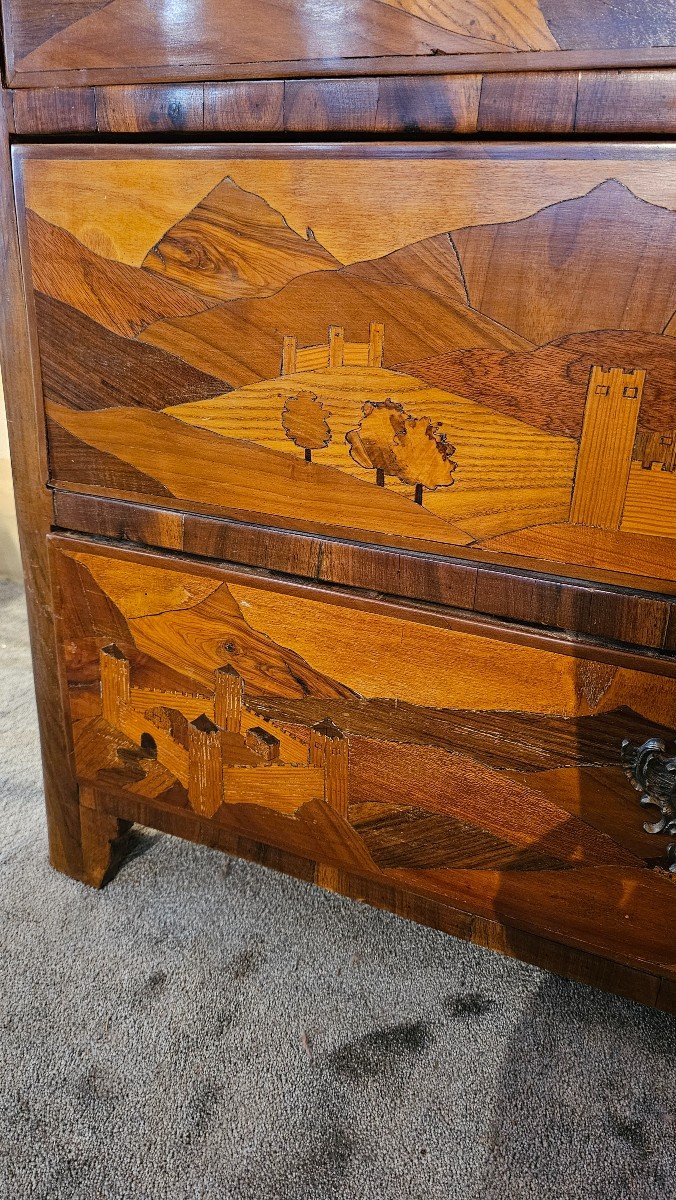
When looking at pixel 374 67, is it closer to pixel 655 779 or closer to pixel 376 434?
pixel 376 434

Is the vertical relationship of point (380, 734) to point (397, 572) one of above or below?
below

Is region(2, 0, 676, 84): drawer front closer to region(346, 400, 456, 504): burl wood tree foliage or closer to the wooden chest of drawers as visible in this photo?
the wooden chest of drawers

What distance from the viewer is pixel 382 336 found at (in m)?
0.61

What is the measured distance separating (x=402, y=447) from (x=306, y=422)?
3.2 inches

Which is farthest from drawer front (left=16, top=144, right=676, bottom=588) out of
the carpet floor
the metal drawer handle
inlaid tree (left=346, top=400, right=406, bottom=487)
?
the carpet floor

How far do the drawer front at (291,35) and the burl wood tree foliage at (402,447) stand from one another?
0.23 meters

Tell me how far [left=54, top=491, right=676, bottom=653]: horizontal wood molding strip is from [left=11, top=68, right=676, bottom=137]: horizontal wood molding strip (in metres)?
0.30

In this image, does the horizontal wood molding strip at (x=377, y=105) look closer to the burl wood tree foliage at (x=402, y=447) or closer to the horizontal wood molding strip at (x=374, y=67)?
the horizontal wood molding strip at (x=374, y=67)

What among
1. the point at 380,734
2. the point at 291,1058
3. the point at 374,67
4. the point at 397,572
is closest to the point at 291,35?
the point at 374,67

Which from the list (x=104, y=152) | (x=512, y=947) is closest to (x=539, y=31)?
(x=104, y=152)

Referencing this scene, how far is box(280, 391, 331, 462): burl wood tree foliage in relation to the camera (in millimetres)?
643

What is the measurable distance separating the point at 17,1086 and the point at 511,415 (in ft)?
2.23

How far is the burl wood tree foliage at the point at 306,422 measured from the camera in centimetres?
64

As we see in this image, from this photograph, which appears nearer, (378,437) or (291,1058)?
(378,437)
